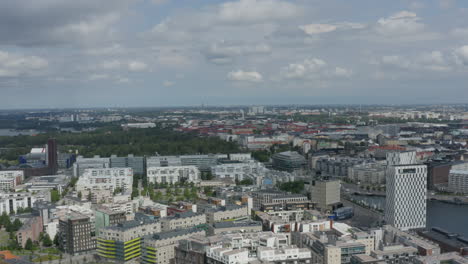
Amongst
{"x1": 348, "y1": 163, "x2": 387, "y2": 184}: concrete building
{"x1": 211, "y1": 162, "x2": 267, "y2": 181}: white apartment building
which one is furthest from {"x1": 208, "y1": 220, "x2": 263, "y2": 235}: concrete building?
{"x1": 348, "y1": 163, "x2": 387, "y2": 184}: concrete building

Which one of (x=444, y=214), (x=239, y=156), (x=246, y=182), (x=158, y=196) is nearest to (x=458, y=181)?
(x=444, y=214)

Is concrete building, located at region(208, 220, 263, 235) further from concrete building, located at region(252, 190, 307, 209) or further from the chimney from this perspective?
the chimney

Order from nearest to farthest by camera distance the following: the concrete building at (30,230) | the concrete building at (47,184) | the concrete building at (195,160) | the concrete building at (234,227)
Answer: the concrete building at (234,227), the concrete building at (30,230), the concrete building at (47,184), the concrete building at (195,160)

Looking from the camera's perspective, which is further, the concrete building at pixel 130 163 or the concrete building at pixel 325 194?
the concrete building at pixel 130 163

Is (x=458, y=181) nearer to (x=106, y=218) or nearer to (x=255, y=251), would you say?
(x=255, y=251)

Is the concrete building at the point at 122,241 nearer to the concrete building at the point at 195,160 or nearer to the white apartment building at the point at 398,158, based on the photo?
the white apartment building at the point at 398,158

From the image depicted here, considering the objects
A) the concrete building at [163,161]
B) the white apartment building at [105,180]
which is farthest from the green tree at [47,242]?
the concrete building at [163,161]
